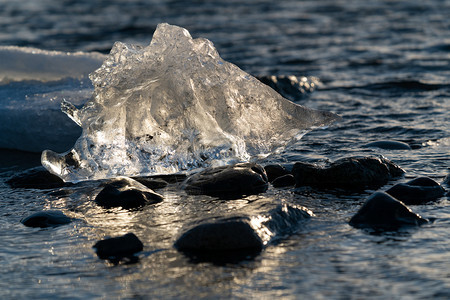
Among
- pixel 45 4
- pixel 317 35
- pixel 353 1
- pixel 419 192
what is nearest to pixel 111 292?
pixel 419 192

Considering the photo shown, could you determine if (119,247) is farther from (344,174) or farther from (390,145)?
(390,145)

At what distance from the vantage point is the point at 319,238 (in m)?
3.52

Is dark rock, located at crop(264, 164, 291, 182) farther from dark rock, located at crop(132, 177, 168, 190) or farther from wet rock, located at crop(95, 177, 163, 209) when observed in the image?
wet rock, located at crop(95, 177, 163, 209)

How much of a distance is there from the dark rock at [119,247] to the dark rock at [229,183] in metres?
1.01

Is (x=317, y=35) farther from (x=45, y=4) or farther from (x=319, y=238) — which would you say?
(x=319, y=238)

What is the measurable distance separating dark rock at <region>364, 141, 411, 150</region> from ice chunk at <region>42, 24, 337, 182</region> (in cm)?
121

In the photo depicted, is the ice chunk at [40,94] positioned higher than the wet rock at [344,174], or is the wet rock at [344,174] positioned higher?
the ice chunk at [40,94]

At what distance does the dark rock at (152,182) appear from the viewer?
4730 mm

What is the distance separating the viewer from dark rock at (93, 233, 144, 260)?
3.45 metres

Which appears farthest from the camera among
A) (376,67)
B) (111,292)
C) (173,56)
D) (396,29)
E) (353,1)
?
(353,1)

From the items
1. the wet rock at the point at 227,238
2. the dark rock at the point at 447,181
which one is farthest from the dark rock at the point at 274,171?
the wet rock at the point at 227,238

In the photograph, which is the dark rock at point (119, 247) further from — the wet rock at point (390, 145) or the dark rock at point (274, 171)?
the wet rock at point (390, 145)

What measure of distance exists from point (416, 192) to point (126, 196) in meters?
1.79

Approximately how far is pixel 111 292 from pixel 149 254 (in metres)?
0.45
